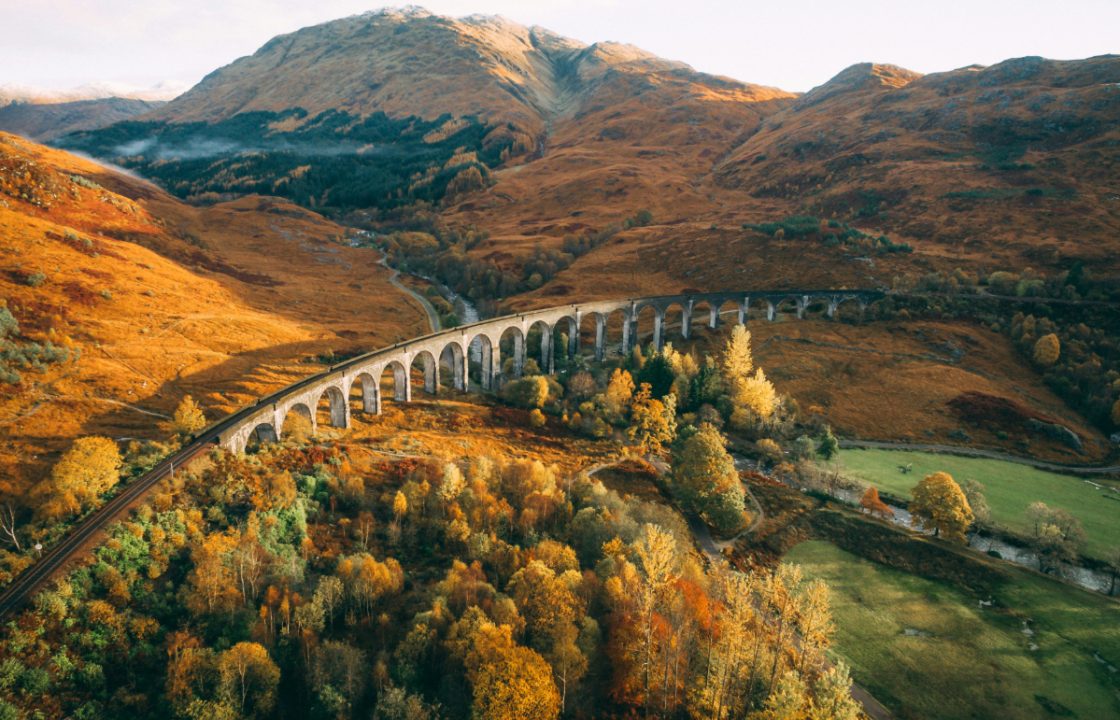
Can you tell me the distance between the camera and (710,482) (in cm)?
4744

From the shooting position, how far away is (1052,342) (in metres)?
87.2

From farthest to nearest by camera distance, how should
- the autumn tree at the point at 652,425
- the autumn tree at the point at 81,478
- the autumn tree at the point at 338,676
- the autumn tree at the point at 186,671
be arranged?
the autumn tree at the point at 652,425 → the autumn tree at the point at 81,478 → the autumn tree at the point at 338,676 → the autumn tree at the point at 186,671

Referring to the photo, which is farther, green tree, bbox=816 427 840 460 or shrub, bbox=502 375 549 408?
shrub, bbox=502 375 549 408

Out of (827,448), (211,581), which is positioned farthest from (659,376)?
(211,581)

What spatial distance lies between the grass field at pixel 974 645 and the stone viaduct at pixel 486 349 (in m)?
46.3

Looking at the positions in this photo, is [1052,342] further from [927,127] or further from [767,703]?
[927,127]

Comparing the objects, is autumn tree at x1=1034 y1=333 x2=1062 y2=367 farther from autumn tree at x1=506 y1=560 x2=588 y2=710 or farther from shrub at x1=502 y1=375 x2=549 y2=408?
autumn tree at x1=506 y1=560 x2=588 y2=710

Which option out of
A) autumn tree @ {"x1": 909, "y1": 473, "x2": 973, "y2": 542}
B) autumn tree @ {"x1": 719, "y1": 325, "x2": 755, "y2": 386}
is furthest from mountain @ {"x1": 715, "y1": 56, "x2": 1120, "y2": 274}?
autumn tree @ {"x1": 909, "y1": 473, "x2": 973, "y2": 542}

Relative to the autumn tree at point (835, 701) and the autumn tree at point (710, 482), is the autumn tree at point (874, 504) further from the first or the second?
the autumn tree at point (835, 701)

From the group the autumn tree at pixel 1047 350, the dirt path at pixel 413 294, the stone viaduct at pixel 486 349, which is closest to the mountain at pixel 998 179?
the autumn tree at pixel 1047 350

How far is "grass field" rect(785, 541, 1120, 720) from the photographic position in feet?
97.0

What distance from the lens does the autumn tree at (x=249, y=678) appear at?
76.7 ft

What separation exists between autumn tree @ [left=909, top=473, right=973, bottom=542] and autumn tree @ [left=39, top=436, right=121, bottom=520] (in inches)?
2414

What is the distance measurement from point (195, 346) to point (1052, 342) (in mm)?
130021
